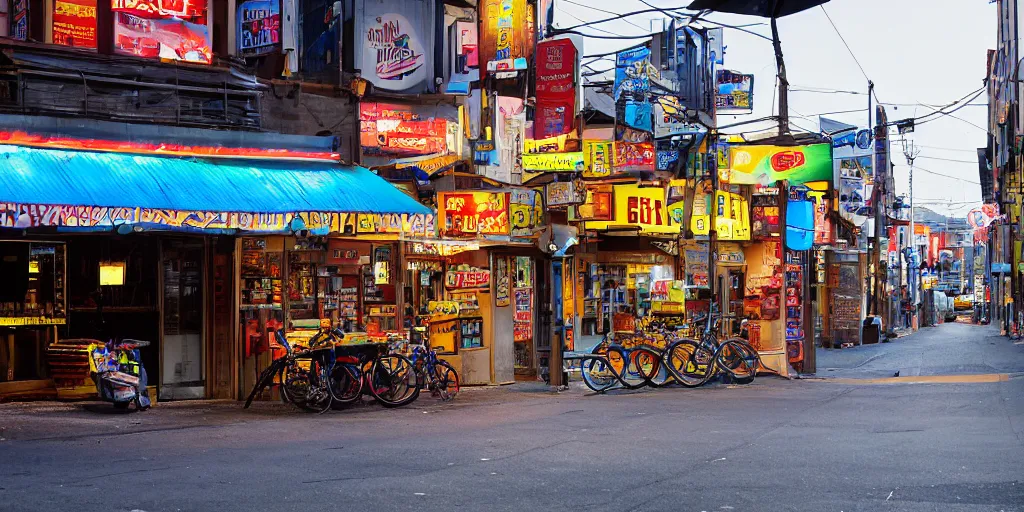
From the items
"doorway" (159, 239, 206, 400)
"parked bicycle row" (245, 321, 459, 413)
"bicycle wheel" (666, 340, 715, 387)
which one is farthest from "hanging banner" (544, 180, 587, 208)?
"doorway" (159, 239, 206, 400)

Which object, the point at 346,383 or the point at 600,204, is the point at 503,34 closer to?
the point at 600,204

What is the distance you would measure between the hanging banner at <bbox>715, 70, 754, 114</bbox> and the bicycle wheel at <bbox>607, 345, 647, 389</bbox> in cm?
1289

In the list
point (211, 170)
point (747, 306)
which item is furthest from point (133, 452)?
point (747, 306)

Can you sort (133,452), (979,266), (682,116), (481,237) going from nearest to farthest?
(133,452) < (481,237) < (682,116) < (979,266)

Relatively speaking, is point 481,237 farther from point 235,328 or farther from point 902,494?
point 902,494

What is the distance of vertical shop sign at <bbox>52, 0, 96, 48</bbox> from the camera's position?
16.6m

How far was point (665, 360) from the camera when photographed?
21578 mm

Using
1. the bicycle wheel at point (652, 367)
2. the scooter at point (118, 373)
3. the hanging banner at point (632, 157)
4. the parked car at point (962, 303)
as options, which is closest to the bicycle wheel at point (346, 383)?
the scooter at point (118, 373)

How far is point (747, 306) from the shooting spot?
25.7 metres

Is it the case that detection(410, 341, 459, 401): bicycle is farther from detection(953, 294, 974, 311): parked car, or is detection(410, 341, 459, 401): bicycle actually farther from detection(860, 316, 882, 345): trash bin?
detection(953, 294, 974, 311): parked car

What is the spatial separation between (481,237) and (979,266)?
373ft

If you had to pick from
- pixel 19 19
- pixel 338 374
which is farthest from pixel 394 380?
pixel 19 19

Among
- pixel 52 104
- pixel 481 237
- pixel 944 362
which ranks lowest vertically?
pixel 944 362

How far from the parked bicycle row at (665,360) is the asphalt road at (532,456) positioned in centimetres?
252
